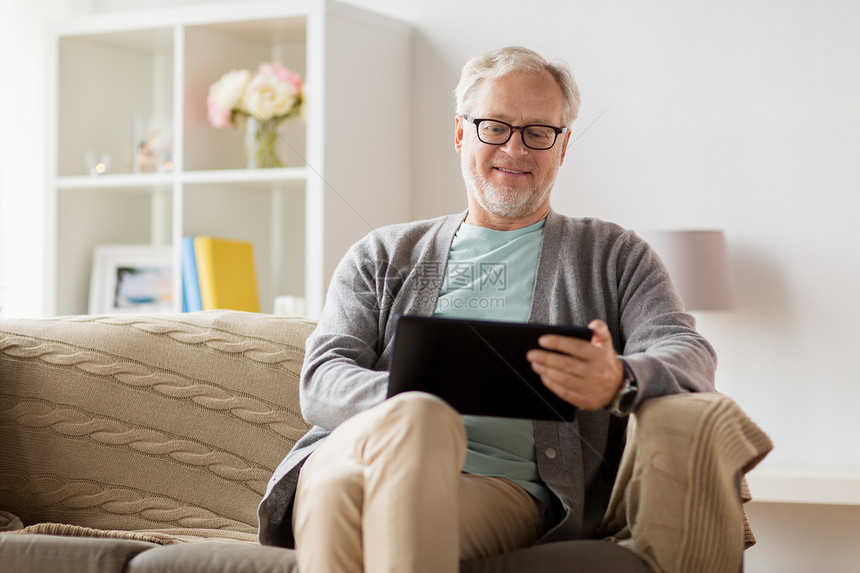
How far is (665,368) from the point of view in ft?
4.90

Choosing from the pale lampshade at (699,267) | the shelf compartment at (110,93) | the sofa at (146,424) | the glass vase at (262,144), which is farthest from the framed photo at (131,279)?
the pale lampshade at (699,267)

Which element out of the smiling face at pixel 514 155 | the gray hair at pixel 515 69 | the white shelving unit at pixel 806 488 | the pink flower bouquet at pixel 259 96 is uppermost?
the pink flower bouquet at pixel 259 96

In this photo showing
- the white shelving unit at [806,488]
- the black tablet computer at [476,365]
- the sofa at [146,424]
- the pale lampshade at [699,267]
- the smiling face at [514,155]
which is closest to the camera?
the black tablet computer at [476,365]

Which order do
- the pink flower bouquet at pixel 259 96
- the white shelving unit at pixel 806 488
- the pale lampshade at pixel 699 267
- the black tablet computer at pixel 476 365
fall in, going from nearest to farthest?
the black tablet computer at pixel 476 365 < the white shelving unit at pixel 806 488 < the pale lampshade at pixel 699 267 < the pink flower bouquet at pixel 259 96

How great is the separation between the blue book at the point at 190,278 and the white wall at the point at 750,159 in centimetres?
88

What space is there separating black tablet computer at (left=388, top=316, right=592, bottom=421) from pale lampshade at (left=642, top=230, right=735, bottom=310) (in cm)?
148

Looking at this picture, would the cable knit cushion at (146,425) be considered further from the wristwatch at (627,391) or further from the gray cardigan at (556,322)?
the wristwatch at (627,391)

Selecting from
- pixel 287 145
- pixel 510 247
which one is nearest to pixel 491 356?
pixel 510 247

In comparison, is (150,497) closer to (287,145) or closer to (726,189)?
(287,145)

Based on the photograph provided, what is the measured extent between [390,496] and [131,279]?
249 centimetres

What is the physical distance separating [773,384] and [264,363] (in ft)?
5.62

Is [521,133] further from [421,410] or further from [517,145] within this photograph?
[421,410]

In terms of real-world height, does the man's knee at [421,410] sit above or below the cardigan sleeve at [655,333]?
below

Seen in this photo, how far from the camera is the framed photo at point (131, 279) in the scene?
137 inches
